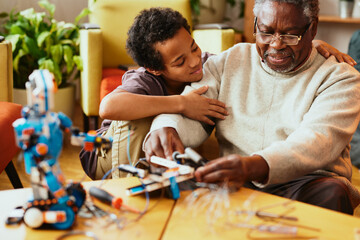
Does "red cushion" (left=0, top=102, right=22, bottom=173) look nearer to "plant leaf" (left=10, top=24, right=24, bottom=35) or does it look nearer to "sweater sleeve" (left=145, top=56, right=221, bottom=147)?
"sweater sleeve" (left=145, top=56, right=221, bottom=147)

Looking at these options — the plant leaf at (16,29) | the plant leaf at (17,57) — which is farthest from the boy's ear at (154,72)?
the plant leaf at (16,29)

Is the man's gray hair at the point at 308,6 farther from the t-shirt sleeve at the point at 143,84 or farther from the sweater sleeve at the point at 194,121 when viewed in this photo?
the t-shirt sleeve at the point at 143,84

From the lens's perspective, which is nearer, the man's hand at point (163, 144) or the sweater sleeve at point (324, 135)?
the sweater sleeve at point (324, 135)

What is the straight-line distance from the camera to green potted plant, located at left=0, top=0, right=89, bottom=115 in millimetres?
2770

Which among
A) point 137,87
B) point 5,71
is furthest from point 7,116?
point 137,87

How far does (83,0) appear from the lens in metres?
3.66

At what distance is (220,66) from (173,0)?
162cm

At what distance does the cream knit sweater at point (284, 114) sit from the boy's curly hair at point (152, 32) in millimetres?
171

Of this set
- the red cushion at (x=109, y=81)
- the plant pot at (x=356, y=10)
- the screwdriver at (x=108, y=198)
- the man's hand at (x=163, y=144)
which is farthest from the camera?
the plant pot at (x=356, y=10)

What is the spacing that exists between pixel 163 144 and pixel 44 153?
44cm

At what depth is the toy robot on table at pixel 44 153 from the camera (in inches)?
35.6

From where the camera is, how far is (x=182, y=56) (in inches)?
62.3

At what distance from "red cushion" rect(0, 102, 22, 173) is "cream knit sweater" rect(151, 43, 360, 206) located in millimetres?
672

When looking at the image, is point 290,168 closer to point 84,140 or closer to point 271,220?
point 271,220
